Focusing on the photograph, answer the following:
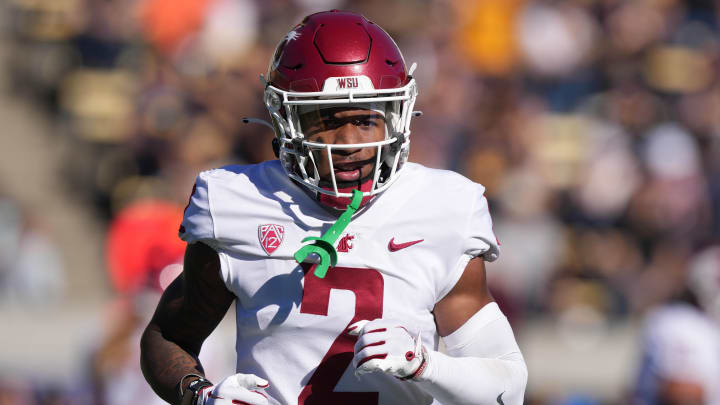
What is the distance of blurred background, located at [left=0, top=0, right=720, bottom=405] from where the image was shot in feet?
27.1

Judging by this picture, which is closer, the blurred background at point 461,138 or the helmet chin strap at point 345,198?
the helmet chin strap at point 345,198

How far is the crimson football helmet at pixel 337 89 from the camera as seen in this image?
2.91 meters

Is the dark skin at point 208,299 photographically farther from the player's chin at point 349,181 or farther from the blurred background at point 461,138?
the blurred background at point 461,138

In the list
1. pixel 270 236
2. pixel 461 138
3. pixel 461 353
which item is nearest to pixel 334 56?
pixel 270 236

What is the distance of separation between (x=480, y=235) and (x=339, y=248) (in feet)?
1.12

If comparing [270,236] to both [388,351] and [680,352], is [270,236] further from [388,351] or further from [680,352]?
[680,352]

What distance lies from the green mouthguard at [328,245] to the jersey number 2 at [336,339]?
5cm

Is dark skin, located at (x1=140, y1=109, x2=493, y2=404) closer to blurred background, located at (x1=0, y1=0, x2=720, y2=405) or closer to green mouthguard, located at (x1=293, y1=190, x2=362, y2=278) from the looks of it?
green mouthguard, located at (x1=293, y1=190, x2=362, y2=278)

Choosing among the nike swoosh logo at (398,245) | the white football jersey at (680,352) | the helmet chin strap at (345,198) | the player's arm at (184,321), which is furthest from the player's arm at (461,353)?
the white football jersey at (680,352)

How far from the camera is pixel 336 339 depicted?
9.45ft

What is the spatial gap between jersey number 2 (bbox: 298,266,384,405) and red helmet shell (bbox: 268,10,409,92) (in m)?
0.45

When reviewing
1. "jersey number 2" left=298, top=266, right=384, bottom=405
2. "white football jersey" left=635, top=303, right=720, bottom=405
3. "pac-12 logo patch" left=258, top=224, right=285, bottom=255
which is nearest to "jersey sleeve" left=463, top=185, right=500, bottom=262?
"jersey number 2" left=298, top=266, right=384, bottom=405

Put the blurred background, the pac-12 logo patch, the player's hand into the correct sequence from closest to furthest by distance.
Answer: the player's hand → the pac-12 logo patch → the blurred background

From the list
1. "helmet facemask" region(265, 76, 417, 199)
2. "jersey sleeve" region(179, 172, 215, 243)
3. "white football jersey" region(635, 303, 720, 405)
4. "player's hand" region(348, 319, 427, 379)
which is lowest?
"white football jersey" region(635, 303, 720, 405)
